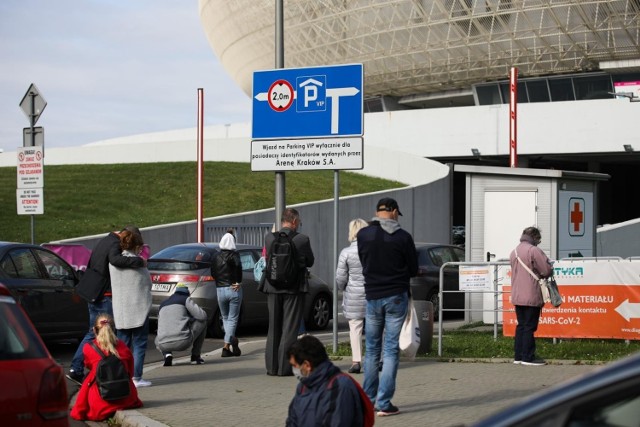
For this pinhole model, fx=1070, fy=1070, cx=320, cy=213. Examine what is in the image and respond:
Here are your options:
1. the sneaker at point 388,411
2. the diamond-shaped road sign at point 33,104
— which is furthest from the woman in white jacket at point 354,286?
the diamond-shaped road sign at point 33,104

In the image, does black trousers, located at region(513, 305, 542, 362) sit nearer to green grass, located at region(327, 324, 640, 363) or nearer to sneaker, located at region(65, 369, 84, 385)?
green grass, located at region(327, 324, 640, 363)

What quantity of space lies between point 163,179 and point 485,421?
1631 inches

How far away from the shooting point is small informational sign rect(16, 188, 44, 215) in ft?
55.6

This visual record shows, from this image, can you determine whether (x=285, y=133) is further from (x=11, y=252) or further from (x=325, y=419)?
(x=325, y=419)

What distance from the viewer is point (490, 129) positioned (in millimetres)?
51156

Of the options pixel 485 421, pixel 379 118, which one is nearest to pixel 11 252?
pixel 485 421

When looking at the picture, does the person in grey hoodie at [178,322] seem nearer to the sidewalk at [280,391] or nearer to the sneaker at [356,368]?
the sidewalk at [280,391]

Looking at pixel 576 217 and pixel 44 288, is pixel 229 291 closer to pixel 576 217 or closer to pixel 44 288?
pixel 44 288

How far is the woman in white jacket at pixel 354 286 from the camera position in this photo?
1109cm

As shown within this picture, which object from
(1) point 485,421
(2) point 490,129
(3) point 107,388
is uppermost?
(2) point 490,129

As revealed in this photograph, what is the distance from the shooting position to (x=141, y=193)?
40625mm

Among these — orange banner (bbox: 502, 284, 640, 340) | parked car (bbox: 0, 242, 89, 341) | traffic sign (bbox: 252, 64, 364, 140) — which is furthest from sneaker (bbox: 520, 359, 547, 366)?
parked car (bbox: 0, 242, 89, 341)

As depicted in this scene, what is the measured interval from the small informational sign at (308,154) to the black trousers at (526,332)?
2516mm

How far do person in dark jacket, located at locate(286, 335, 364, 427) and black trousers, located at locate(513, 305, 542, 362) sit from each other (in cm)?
663
